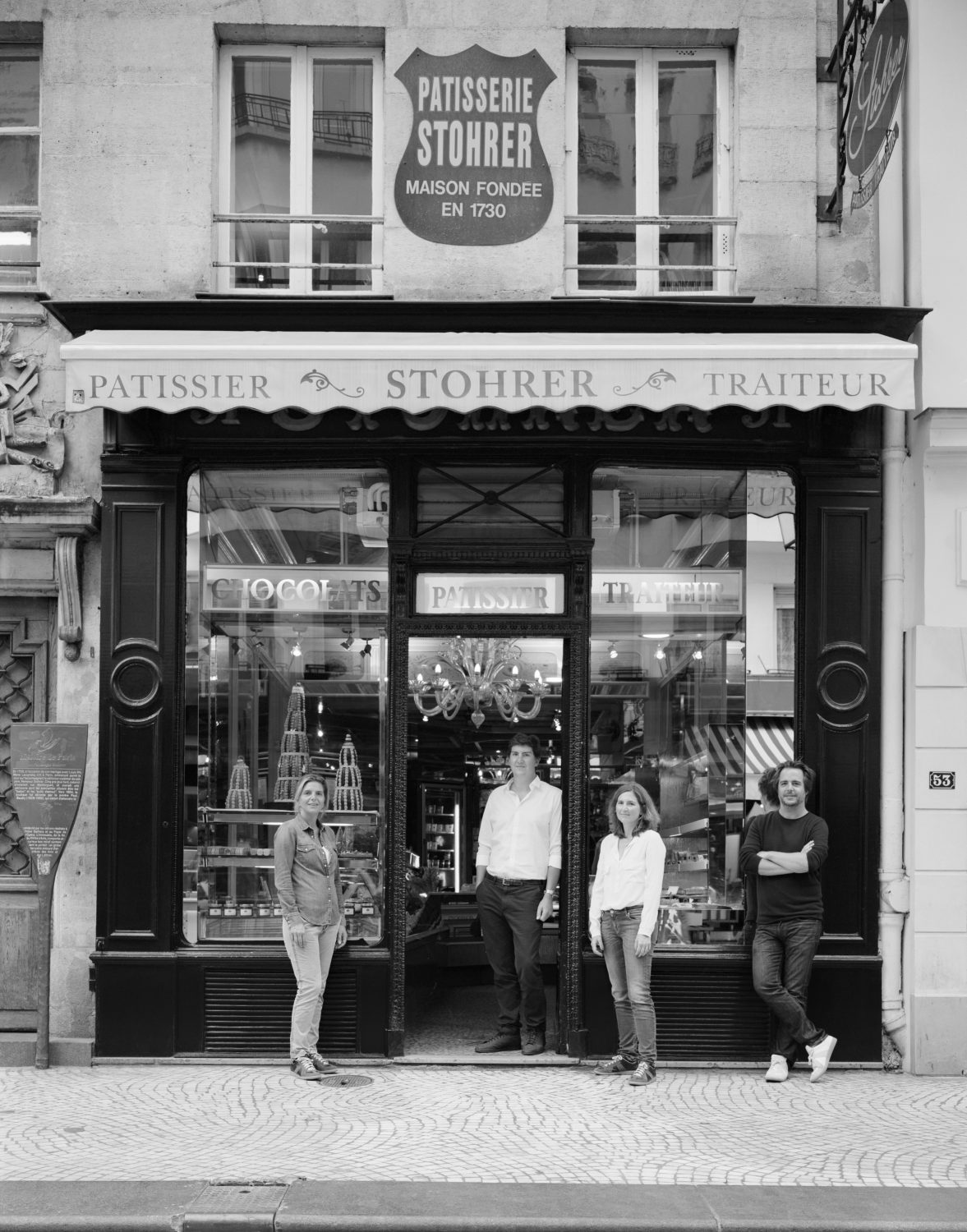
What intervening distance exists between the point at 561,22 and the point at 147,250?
9.99 feet

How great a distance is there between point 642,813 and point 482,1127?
2247mm

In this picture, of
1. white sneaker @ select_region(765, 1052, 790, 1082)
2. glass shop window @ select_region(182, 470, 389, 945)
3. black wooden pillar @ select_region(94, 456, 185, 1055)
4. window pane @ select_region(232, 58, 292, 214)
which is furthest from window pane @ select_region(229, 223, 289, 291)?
white sneaker @ select_region(765, 1052, 790, 1082)

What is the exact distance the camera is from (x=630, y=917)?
30.5 feet

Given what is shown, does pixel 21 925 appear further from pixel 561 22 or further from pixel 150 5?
pixel 561 22

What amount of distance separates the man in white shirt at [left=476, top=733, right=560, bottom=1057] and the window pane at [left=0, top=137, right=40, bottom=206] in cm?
486

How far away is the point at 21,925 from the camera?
9875mm

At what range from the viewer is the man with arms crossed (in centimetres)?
923

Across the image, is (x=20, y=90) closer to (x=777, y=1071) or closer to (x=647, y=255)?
(x=647, y=255)

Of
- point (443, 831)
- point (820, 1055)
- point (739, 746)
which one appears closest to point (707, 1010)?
point (820, 1055)

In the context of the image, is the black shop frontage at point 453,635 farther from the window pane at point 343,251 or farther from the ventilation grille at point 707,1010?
the window pane at point 343,251

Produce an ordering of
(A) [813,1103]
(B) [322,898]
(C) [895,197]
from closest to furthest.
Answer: (A) [813,1103] → (B) [322,898] → (C) [895,197]

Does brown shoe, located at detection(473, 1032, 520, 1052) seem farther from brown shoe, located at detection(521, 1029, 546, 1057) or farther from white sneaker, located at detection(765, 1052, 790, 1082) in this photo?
white sneaker, located at detection(765, 1052, 790, 1082)

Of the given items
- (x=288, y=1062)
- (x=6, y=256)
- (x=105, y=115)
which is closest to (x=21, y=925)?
(x=288, y=1062)

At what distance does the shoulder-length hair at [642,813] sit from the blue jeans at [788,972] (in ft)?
2.93
